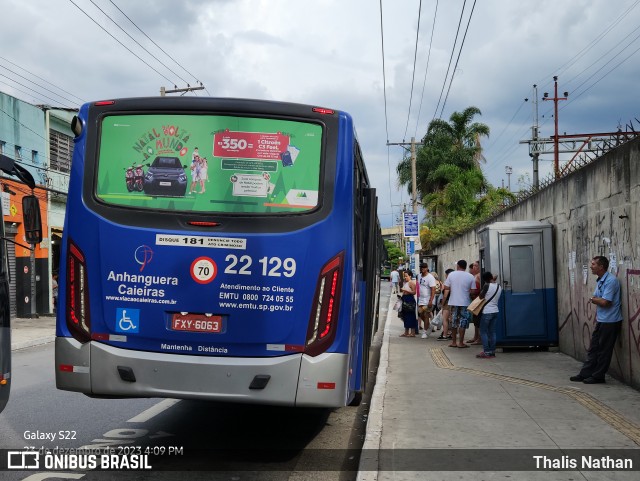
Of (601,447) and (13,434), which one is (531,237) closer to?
(601,447)

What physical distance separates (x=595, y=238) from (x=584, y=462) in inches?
215

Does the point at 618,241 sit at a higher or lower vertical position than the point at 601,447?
higher

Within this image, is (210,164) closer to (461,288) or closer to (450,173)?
(461,288)

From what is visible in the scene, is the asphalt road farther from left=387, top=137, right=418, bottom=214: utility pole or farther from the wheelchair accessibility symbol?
left=387, top=137, right=418, bottom=214: utility pole

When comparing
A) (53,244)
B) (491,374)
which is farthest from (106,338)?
(53,244)

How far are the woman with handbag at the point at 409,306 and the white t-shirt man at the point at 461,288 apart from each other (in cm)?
243

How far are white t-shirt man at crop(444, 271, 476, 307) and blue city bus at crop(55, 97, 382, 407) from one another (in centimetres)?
837

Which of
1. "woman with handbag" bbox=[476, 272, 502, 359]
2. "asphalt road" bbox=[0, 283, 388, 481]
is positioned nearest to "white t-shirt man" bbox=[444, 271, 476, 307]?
"woman with handbag" bbox=[476, 272, 502, 359]

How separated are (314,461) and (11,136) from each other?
71.1ft

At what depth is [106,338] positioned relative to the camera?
5543 millimetres

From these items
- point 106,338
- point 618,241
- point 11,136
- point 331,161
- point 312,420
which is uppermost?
point 11,136

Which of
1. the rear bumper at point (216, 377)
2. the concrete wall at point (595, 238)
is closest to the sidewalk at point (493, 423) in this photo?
the concrete wall at point (595, 238)

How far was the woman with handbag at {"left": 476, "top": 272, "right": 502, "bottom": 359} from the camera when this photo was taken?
11.9 metres

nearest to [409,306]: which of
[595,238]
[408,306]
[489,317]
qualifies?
[408,306]
